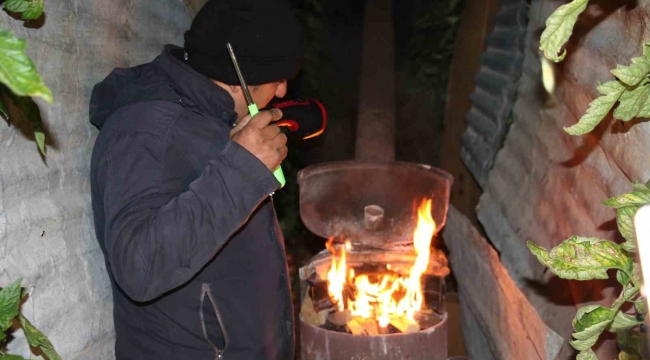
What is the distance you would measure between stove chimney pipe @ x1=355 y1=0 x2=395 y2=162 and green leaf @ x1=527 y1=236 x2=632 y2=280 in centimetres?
240

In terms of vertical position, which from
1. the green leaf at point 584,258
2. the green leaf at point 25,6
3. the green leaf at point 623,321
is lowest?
the green leaf at point 623,321

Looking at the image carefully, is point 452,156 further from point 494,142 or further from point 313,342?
point 313,342

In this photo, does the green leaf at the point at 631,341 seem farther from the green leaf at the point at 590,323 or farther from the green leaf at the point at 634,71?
the green leaf at the point at 634,71

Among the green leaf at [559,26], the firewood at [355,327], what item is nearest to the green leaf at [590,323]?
the green leaf at [559,26]

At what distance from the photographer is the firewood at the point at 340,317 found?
140 inches

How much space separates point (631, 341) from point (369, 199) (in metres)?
2.34

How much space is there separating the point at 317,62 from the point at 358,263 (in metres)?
3.67

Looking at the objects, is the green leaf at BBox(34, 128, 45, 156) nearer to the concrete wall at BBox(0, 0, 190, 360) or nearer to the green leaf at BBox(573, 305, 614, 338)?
the concrete wall at BBox(0, 0, 190, 360)

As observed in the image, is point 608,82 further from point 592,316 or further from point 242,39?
point 242,39

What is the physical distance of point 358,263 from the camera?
3.90 meters

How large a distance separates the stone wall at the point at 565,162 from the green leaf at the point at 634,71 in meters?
0.44

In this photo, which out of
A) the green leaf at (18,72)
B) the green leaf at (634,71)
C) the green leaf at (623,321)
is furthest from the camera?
the green leaf at (623,321)

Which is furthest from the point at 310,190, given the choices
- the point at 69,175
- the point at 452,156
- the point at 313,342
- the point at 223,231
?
the point at 452,156

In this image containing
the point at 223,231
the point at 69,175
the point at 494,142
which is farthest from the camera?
the point at 494,142
